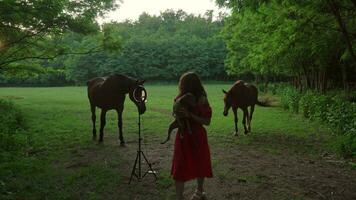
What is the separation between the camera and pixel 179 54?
75562mm

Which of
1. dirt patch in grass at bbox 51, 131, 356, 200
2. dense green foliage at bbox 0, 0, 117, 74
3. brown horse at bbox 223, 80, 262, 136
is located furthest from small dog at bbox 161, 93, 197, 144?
brown horse at bbox 223, 80, 262, 136

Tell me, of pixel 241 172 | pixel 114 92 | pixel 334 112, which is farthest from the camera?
pixel 334 112

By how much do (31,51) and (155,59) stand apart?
5861cm

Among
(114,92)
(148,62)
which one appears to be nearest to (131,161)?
(114,92)

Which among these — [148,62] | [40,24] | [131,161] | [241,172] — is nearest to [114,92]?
[131,161]

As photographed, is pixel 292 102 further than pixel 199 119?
Yes

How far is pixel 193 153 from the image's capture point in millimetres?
5297

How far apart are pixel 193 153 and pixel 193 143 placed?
5.9 inches

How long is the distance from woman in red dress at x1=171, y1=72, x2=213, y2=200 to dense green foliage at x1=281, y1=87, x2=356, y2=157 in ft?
15.8

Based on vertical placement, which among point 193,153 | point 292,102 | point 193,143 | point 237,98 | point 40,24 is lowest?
point 292,102

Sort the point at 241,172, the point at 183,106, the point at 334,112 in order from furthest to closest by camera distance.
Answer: the point at 334,112 → the point at 241,172 → the point at 183,106

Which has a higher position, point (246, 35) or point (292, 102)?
point (246, 35)

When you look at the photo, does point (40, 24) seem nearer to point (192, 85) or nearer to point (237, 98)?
point (237, 98)

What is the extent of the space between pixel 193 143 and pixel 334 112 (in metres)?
9.25
